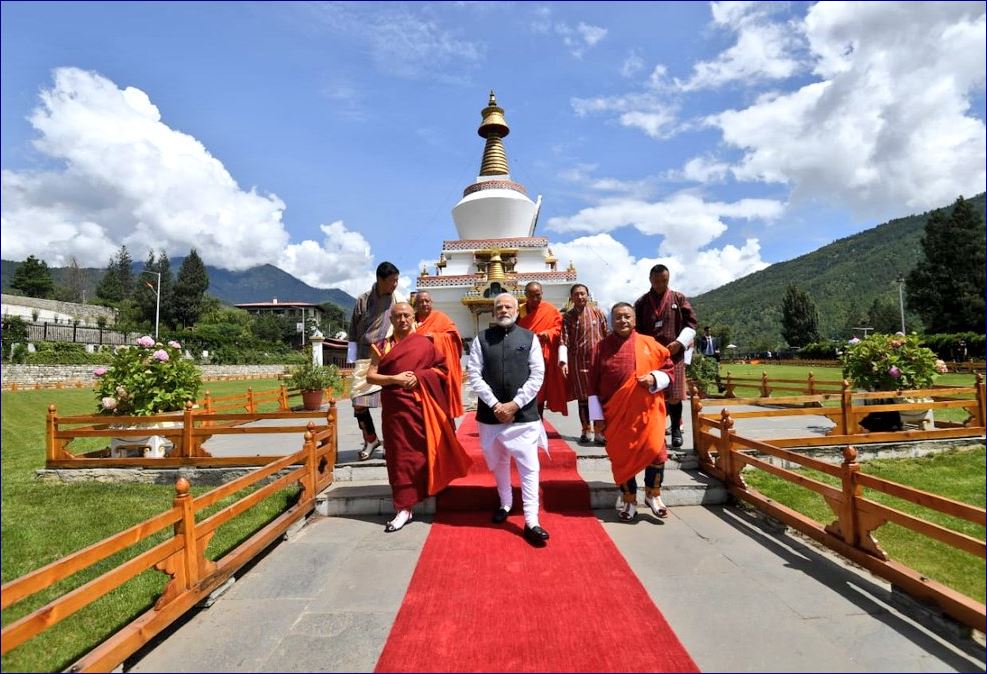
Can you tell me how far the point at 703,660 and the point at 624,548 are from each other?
4.48 ft

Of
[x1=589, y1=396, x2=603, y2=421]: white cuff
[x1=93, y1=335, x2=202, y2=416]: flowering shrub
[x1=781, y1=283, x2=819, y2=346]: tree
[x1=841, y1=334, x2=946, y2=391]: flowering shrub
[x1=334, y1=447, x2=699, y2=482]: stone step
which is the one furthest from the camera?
[x1=781, y1=283, x2=819, y2=346]: tree

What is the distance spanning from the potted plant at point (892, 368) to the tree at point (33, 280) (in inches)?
2869

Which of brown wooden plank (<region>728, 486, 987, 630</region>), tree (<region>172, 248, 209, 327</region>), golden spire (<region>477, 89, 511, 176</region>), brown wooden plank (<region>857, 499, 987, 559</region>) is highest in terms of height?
golden spire (<region>477, 89, 511, 176</region>)

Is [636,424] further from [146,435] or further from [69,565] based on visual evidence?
[146,435]

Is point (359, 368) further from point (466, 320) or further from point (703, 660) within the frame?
point (466, 320)

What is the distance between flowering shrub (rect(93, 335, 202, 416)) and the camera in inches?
271

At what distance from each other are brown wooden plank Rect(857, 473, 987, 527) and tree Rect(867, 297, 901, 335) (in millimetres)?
60874

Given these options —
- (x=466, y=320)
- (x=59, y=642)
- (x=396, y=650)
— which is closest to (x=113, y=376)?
(x=59, y=642)

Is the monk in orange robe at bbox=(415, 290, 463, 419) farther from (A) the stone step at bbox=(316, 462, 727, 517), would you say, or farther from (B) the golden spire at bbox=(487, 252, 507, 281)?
(B) the golden spire at bbox=(487, 252, 507, 281)

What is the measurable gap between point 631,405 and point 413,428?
182 cm

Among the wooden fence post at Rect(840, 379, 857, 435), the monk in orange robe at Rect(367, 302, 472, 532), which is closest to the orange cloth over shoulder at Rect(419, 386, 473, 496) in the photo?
the monk in orange robe at Rect(367, 302, 472, 532)

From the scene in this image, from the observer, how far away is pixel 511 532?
398 centimetres

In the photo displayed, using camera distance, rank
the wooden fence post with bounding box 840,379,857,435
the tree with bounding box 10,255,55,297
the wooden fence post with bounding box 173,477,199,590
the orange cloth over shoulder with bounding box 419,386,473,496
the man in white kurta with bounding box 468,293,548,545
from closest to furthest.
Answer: the wooden fence post with bounding box 173,477,199,590 < the man in white kurta with bounding box 468,293,548,545 < the orange cloth over shoulder with bounding box 419,386,473,496 < the wooden fence post with bounding box 840,379,857,435 < the tree with bounding box 10,255,55,297

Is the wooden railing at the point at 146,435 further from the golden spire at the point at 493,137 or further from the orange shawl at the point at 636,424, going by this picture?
the golden spire at the point at 493,137
